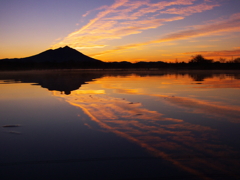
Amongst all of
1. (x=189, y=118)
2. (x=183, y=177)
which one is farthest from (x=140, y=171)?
(x=189, y=118)

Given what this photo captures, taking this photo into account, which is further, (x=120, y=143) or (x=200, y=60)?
(x=200, y=60)

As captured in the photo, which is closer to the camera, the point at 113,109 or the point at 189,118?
the point at 189,118

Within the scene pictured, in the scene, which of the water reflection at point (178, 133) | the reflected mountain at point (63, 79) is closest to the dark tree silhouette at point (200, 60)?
the reflected mountain at point (63, 79)

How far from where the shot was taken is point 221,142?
4570mm

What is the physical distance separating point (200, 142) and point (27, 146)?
363 centimetres

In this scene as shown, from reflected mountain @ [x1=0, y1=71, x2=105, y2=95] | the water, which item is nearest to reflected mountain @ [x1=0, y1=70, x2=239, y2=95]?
reflected mountain @ [x1=0, y1=71, x2=105, y2=95]

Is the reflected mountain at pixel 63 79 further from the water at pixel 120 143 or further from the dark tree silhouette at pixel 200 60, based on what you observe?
the dark tree silhouette at pixel 200 60

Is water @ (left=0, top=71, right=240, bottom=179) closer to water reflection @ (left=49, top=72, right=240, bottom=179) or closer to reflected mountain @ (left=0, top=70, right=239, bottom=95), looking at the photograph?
water reflection @ (left=49, top=72, right=240, bottom=179)

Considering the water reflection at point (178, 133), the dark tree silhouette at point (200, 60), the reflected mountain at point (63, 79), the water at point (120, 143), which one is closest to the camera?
the water at point (120, 143)

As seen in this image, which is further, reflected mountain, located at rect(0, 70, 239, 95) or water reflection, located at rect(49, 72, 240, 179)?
reflected mountain, located at rect(0, 70, 239, 95)

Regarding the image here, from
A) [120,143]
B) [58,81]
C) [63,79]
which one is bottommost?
[120,143]

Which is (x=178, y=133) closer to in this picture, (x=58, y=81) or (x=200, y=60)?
(x=58, y=81)

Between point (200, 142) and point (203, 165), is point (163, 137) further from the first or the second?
point (203, 165)

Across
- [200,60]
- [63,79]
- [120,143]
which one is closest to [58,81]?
[63,79]
